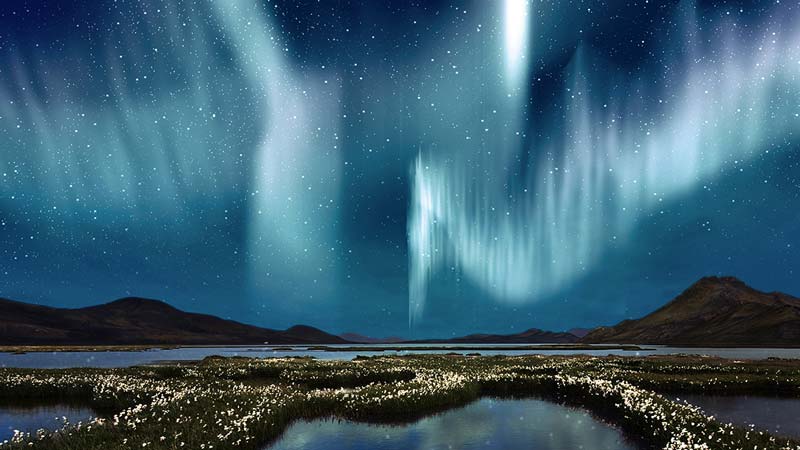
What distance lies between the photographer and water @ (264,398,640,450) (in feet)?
53.2

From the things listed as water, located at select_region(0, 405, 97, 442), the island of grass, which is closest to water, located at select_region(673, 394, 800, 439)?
the island of grass

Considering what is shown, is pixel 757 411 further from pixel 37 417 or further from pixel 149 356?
pixel 149 356

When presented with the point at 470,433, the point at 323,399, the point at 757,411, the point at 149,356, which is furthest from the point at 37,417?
the point at 149,356

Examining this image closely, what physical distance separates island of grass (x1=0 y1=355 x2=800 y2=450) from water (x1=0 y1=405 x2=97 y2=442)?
108 cm

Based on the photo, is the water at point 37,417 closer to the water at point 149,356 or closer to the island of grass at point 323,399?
the island of grass at point 323,399

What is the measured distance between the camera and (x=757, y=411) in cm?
2302

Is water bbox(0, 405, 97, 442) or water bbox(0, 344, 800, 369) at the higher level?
water bbox(0, 405, 97, 442)

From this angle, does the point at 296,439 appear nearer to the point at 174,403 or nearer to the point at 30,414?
the point at 174,403

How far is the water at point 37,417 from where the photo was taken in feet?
65.8

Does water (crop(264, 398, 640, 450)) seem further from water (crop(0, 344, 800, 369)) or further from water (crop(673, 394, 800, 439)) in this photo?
water (crop(0, 344, 800, 369))

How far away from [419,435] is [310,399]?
713cm

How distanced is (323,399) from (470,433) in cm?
806

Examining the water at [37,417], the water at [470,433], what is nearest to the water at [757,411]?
the water at [470,433]

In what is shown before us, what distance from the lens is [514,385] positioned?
30.7m
